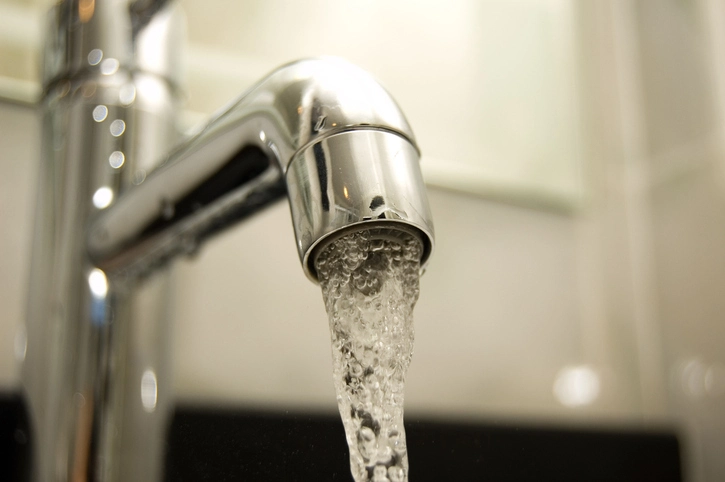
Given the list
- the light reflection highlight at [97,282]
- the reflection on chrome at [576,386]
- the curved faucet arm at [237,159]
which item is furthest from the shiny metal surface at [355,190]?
the reflection on chrome at [576,386]

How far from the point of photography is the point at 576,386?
27.4 inches

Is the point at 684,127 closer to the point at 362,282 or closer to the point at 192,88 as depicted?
the point at 192,88

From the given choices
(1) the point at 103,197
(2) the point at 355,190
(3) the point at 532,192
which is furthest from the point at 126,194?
(3) the point at 532,192

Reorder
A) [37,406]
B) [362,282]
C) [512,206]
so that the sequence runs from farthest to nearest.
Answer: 1. [512,206]
2. [37,406]
3. [362,282]

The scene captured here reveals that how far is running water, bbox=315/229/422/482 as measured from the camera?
0.20 m

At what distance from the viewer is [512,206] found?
71 cm

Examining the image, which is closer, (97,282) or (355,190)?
(355,190)

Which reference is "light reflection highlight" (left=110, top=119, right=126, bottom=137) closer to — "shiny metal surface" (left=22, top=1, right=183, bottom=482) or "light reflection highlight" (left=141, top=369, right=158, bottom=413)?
"shiny metal surface" (left=22, top=1, right=183, bottom=482)

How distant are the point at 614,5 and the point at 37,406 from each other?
2.51ft

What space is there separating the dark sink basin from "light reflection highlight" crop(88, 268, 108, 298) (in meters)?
0.06

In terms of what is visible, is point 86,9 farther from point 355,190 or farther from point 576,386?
point 576,386

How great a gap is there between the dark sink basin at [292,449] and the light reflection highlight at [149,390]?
1cm

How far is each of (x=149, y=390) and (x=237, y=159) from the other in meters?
0.14

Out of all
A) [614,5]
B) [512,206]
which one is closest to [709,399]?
[512,206]
